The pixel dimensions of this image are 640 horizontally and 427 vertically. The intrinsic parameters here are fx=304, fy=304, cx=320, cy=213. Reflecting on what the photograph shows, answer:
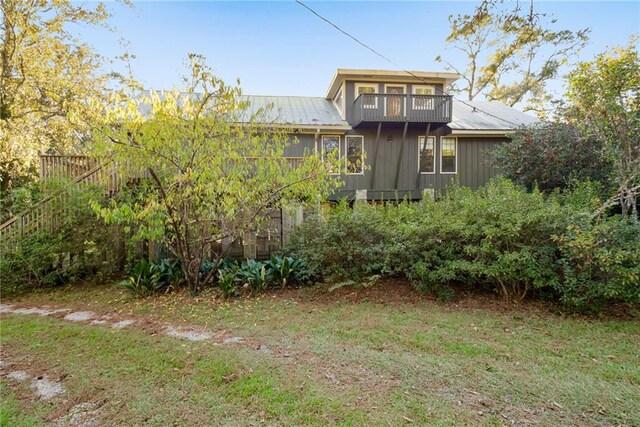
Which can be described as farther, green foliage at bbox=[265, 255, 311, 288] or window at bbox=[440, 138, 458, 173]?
window at bbox=[440, 138, 458, 173]

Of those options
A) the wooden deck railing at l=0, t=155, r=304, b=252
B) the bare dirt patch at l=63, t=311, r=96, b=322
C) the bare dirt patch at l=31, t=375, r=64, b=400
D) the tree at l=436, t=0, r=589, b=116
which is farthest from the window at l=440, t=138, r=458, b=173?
the bare dirt patch at l=31, t=375, r=64, b=400

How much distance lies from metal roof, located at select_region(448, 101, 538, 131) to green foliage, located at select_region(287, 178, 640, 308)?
24.4 ft

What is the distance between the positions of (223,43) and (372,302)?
727 cm

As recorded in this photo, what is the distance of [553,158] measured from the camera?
314 inches

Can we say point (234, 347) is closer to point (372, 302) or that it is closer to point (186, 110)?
point (372, 302)

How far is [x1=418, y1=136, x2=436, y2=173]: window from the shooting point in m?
12.2

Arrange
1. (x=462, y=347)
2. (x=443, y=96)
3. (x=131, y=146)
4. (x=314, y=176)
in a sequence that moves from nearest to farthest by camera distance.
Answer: (x=462, y=347), (x=131, y=146), (x=314, y=176), (x=443, y=96)

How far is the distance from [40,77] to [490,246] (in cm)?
1280

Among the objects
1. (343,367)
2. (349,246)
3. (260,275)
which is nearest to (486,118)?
(349,246)

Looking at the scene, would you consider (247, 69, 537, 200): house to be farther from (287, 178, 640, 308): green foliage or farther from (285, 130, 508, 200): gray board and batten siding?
(287, 178, 640, 308): green foliage

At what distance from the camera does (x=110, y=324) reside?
4.20m

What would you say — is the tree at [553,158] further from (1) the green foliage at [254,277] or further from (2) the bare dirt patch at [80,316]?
(2) the bare dirt patch at [80,316]

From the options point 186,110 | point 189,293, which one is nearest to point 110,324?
point 189,293

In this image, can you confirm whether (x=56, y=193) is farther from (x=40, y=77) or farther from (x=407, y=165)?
(x=407, y=165)
